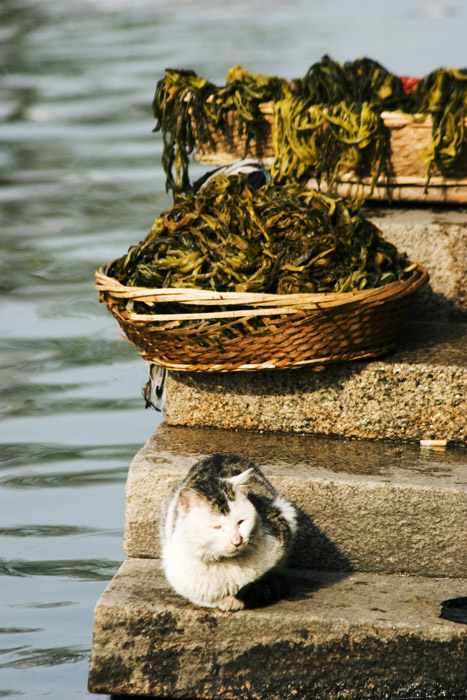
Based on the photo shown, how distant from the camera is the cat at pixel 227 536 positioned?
→ 2803 mm

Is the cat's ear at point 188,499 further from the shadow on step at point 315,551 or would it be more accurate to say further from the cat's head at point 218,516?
the shadow on step at point 315,551

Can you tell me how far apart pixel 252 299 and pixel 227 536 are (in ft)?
2.94

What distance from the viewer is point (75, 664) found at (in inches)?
125

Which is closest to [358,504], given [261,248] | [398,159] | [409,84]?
[261,248]

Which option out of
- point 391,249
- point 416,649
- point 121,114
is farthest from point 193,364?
point 121,114

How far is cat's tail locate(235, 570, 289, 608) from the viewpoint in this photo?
9.80 ft

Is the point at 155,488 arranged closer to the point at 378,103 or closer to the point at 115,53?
the point at 378,103

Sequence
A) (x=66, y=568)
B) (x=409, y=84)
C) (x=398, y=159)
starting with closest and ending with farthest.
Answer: (x=66, y=568) < (x=398, y=159) < (x=409, y=84)

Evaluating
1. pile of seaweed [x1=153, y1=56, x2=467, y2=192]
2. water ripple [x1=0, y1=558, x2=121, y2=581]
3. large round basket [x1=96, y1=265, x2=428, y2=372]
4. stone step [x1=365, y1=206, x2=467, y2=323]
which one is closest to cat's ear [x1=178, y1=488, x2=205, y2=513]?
large round basket [x1=96, y1=265, x2=428, y2=372]

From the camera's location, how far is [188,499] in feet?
9.32

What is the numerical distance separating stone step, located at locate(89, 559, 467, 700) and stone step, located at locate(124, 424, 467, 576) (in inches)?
9.7

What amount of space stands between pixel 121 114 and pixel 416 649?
10303mm

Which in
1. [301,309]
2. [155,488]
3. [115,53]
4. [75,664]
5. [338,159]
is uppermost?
[115,53]

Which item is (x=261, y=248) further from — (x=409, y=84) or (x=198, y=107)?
(x=409, y=84)
